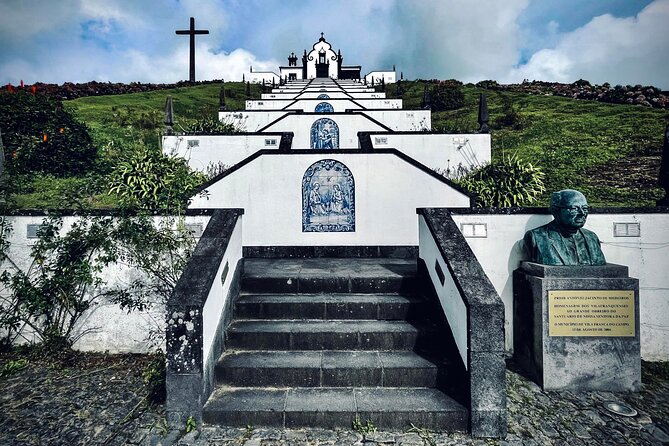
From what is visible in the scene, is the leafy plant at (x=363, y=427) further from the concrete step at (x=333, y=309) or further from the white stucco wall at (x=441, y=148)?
the white stucco wall at (x=441, y=148)

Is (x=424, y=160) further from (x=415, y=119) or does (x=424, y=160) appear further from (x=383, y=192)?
(x=383, y=192)

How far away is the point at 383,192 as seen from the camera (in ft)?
22.4

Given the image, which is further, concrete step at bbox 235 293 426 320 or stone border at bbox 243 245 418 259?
stone border at bbox 243 245 418 259

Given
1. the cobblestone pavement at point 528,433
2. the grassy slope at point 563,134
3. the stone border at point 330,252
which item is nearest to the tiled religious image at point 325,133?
the grassy slope at point 563,134

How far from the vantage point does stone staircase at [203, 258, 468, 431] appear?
A: 347 centimetres

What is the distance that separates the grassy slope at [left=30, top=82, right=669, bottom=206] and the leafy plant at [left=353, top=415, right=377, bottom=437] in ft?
32.2

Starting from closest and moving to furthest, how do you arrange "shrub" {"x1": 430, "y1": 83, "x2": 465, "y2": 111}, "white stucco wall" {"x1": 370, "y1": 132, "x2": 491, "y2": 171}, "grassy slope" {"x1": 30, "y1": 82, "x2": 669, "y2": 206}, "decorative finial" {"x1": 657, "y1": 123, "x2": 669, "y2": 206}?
"decorative finial" {"x1": 657, "y1": 123, "x2": 669, "y2": 206}
"grassy slope" {"x1": 30, "y1": 82, "x2": 669, "y2": 206}
"white stucco wall" {"x1": 370, "y1": 132, "x2": 491, "y2": 171}
"shrub" {"x1": 430, "y1": 83, "x2": 465, "y2": 111}

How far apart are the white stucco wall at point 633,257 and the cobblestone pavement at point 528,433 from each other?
4.71 feet

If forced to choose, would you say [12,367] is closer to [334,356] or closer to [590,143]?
[334,356]

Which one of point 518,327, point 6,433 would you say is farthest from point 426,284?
point 6,433

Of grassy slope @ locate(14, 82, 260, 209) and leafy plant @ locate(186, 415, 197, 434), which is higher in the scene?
grassy slope @ locate(14, 82, 260, 209)

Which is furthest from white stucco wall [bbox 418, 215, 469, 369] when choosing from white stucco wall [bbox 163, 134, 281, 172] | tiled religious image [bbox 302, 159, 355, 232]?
white stucco wall [bbox 163, 134, 281, 172]

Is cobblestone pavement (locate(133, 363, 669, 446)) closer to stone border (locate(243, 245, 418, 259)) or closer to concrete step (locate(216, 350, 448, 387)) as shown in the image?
concrete step (locate(216, 350, 448, 387))

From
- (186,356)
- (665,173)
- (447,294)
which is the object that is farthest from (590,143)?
(186,356)
